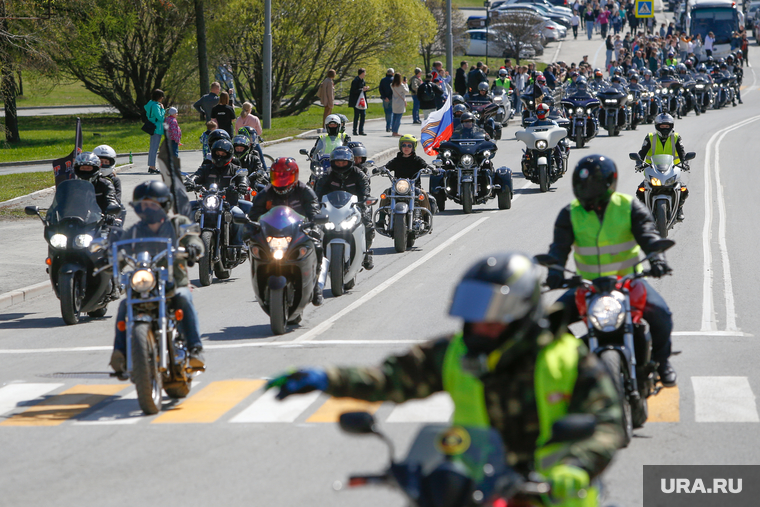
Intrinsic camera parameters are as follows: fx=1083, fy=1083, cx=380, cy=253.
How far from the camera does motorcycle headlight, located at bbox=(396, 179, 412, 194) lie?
642 inches

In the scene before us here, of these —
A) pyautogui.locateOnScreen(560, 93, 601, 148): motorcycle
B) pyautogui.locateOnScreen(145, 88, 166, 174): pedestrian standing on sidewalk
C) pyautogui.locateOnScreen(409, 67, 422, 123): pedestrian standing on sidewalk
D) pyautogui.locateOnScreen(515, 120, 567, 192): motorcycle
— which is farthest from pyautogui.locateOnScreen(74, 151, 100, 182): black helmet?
pyautogui.locateOnScreen(409, 67, 422, 123): pedestrian standing on sidewalk

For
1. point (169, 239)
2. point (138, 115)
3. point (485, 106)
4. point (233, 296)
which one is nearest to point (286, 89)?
point (138, 115)

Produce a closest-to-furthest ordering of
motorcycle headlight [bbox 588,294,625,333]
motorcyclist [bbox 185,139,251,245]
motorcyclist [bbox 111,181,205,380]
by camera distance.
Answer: motorcycle headlight [bbox 588,294,625,333] → motorcyclist [bbox 111,181,205,380] → motorcyclist [bbox 185,139,251,245]

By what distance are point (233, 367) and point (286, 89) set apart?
2978 centimetres

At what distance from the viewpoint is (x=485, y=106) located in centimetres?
3144

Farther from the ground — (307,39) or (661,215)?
(307,39)

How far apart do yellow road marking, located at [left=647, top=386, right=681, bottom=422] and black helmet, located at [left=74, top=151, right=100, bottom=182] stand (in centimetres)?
711

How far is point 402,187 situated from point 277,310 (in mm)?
5773

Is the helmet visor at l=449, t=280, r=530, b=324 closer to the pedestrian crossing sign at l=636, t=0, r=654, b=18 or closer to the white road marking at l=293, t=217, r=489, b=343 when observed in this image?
the white road marking at l=293, t=217, r=489, b=343

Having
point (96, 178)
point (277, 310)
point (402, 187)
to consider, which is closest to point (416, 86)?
point (402, 187)

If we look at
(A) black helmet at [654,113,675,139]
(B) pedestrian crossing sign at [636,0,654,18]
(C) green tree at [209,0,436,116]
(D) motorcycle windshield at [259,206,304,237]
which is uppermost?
(B) pedestrian crossing sign at [636,0,654,18]

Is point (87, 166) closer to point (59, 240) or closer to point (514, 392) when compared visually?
point (59, 240)

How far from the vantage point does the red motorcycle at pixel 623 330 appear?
674 cm

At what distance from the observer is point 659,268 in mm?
7137
